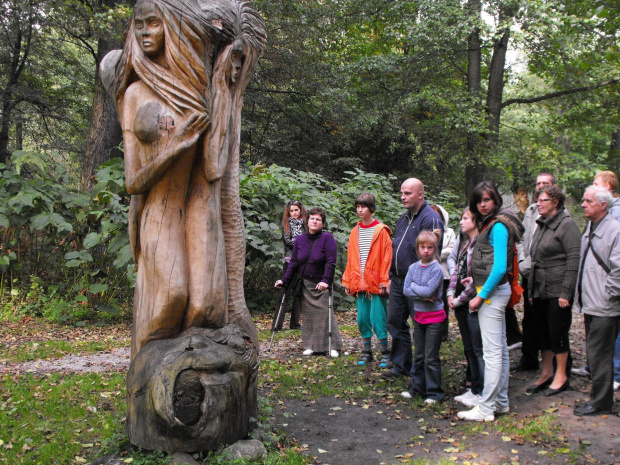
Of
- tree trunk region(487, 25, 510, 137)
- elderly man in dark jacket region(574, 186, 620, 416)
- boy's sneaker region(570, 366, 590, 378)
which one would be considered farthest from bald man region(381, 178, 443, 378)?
tree trunk region(487, 25, 510, 137)

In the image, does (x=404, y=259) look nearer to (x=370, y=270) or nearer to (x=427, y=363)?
(x=370, y=270)

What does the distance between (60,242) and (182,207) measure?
670 centimetres

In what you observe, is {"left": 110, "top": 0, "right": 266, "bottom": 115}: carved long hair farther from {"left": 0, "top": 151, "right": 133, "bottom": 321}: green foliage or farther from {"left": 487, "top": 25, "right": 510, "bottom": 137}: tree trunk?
{"left": 487, "top": 25, "right": 510, "bottom": 137}: tree trunk

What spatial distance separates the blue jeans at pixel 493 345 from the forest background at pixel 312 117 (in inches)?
201

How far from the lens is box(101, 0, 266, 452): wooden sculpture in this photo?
3.54 meters

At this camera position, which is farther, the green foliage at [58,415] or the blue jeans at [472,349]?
the blue jeans at [472,349]

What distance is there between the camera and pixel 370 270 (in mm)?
6734

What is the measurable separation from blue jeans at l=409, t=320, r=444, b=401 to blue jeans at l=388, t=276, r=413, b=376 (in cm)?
56

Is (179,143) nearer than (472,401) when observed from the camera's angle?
Yes

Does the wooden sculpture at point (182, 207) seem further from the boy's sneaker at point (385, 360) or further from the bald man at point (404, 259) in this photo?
the boy's sneaker at point (385, 360)

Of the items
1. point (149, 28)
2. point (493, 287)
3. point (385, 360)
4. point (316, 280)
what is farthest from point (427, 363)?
point (149, 28)

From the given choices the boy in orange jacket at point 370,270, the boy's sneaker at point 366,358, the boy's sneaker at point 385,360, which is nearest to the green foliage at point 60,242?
the boy in orange jacket at point 370,270

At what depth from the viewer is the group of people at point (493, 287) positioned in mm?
4938

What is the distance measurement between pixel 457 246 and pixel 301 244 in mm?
2356
